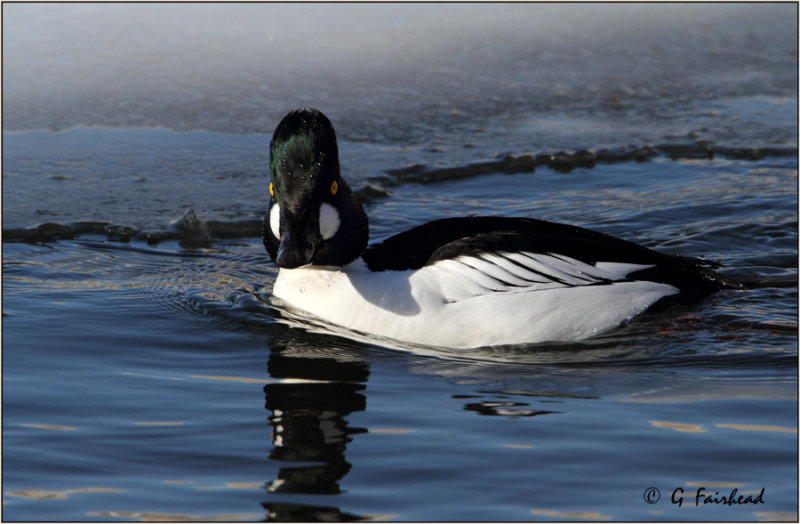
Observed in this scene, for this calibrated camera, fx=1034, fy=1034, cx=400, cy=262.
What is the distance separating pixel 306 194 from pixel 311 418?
1.36 metres

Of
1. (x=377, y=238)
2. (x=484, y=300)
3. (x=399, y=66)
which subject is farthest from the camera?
(x=399, y=66)

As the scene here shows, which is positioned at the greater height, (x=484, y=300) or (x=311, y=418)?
(x=484, y=300)

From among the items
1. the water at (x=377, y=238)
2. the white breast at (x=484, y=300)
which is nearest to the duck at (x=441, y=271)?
the white breast at (x=484, y=300)

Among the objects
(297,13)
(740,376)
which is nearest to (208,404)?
(740,376)

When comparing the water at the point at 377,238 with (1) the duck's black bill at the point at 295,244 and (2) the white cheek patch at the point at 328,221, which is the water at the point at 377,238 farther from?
(2) the white cheek patch at the point at 328,221

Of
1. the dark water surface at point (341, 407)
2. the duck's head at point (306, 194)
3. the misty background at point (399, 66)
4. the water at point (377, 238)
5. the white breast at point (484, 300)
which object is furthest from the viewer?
the misty background at point (399, 66)

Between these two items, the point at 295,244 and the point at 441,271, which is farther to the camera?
the point at 441,271

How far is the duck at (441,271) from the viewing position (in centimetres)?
515

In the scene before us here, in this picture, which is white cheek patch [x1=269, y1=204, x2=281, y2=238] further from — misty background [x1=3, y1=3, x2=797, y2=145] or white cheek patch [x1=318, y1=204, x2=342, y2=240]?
misty background [x1=3, y1=3, x2=797, y2=145]

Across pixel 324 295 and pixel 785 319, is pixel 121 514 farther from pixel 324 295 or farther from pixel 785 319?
pixel 785 319

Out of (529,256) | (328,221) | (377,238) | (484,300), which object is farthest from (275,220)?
(377,238)

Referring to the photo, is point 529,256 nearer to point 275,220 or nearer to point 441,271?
point 441,271

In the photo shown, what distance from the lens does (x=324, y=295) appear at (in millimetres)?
5543

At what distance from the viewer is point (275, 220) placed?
5.36m
